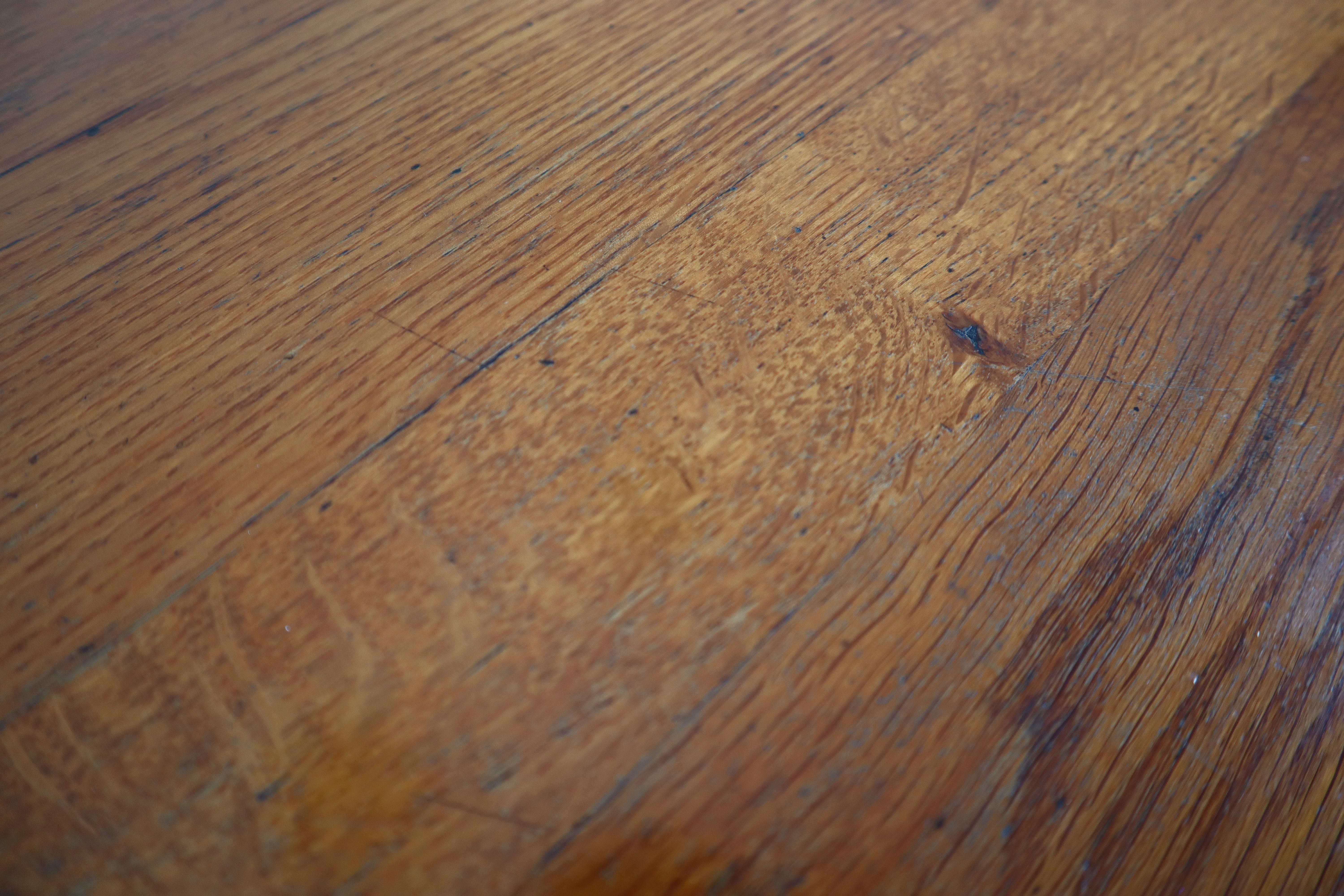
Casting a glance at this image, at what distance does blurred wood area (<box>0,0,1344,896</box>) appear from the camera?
36cm

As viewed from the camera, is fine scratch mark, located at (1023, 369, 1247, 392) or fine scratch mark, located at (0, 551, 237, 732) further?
fine scratch mark, located at (1023, 369, 1247, 392)

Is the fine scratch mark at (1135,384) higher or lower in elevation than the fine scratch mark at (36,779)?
lower

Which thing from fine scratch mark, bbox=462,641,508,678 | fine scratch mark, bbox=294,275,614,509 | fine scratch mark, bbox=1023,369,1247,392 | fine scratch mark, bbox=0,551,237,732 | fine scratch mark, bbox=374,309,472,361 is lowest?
fine scratch mark, bbox=1023,369,1247,392

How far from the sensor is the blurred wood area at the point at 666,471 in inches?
14.1

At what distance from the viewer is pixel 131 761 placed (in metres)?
0.35

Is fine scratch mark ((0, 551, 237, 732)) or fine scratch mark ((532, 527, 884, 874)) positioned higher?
fine scratch mark ((0, 551, 237, 732))

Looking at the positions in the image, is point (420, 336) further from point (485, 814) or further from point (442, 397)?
point (485, 814)

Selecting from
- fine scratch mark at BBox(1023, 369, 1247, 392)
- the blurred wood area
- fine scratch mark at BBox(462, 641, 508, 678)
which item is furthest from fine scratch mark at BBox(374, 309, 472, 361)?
fine scratch mark at BBox(1023, 369, 1247, 392)

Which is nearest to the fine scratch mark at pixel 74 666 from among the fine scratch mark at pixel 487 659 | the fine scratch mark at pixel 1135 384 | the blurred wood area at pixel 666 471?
the blurred wood area at pixel 666 471

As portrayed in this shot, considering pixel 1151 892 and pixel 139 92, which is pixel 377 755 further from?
pixel 139 92

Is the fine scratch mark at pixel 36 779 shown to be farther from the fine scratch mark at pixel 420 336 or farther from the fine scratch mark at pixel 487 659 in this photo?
the fine scratch mark at pixel 420 336

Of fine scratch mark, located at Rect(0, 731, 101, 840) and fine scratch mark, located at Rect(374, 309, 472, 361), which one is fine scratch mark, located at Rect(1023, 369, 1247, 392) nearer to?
fine scratch mark, located at Rect(374, 309, 472, 361)

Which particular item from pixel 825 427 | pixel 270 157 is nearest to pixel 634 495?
pixel 825 427

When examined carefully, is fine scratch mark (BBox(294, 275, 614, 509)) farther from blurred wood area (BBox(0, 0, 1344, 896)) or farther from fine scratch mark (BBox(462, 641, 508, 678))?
fine scratch mark (BBox(462, 641, 508, 678))
